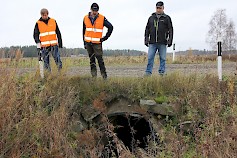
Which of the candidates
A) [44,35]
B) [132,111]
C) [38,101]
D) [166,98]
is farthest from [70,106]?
[44,35]

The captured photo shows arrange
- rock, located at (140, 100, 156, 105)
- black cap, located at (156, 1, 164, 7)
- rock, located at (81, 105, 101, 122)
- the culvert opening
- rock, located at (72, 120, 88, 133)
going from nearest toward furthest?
rock, located at (72, 120, 88, 133) → rock, located at (140, 100, 156, 105) → rock, located at (81, 105, 101, 122) → the culvert opening → black cap, located at (156, 1, 164, 7)

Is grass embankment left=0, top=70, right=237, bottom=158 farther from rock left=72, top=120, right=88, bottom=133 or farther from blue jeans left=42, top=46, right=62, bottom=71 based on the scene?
blue jeans left=42, top=46, right=62, bottom=71

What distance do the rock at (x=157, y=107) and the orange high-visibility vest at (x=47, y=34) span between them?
10.4ft

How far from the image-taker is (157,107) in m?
7.93

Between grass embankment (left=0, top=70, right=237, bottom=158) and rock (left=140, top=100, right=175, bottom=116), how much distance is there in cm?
15

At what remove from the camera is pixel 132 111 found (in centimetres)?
841

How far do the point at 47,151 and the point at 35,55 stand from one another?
401 centimetres

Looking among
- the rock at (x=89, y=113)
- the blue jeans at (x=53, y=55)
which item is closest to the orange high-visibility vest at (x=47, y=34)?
the blue jeans at (x=53, y=55)

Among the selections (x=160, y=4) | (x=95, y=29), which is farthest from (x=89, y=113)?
(x=160, y=4)

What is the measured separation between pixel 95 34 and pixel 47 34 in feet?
4.26

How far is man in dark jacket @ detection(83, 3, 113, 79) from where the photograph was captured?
9.43 meters

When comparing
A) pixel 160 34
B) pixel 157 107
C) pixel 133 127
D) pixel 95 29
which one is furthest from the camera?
pixel 160 34

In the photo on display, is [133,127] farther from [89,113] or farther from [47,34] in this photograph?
[47,34]

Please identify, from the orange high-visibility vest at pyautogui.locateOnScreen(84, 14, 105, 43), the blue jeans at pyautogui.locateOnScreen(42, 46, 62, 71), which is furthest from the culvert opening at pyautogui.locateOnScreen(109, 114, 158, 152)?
the orange high-visibility vest at pyautogui.locateOnScreen(84, 14, 105, 43)
